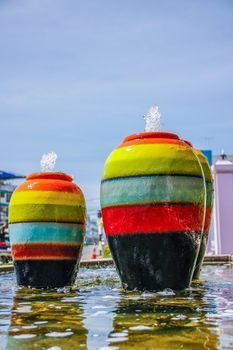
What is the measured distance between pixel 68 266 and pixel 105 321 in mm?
3005

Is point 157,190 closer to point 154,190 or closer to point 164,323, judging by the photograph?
point 154,190

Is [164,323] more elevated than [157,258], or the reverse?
Result: [157,258]

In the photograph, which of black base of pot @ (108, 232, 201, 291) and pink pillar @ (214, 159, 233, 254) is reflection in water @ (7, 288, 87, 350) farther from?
pink pillar @ (214, 159, 233, 254)

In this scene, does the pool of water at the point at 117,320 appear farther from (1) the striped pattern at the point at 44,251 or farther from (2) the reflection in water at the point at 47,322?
(1) the striped pattern at the point at 44,251

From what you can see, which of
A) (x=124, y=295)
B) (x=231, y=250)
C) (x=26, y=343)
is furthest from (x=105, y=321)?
(x=231, y=250)

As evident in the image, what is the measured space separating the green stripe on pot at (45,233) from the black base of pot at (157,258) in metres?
1.03

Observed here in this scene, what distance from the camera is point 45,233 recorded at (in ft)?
21.9

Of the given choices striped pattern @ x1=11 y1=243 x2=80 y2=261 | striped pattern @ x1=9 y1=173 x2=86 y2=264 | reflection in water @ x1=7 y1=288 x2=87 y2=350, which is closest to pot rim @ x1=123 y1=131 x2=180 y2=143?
striped pattern @ x1=9 y1=173 x2=86 y2=264

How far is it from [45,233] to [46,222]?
14 cm

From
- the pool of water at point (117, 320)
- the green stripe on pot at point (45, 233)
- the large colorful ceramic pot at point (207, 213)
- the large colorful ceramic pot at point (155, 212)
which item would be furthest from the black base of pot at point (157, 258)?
the large colorful ceramic pot at point (207, 213)

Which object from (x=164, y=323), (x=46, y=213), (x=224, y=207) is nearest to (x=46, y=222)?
(x=46, y=213)

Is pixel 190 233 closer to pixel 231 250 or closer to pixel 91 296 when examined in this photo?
pixel 91 296

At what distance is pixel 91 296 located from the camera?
219 inches

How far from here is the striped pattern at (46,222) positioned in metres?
6.67
